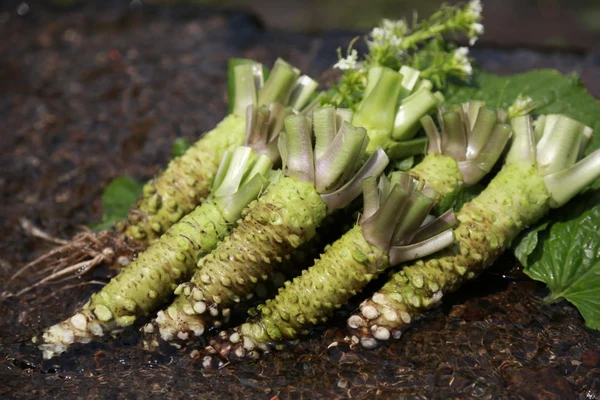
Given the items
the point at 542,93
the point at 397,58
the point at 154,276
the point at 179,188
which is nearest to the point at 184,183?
the point at 179,188

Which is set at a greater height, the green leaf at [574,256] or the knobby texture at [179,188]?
the knobby texture at [179,188]

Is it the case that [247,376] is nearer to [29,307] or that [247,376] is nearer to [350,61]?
[29,307]

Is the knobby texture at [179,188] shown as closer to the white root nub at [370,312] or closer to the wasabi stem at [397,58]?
the wasabi stem at [397,58]

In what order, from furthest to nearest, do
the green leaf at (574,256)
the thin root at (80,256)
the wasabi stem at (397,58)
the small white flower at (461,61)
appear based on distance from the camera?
the small white flower at (461,61) < the thin root at (80,256) < the wasabi stem at (397,58) < the green leaf at (574,256)

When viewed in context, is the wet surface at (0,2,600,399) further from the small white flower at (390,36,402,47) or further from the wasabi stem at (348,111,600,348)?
the small white flower at (390,36,402,47)

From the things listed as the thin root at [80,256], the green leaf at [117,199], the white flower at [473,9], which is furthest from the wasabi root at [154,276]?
the white flower at [473,9]

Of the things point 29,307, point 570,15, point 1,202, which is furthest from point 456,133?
point 570,15
